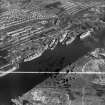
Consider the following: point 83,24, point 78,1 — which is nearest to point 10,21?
point 83,24

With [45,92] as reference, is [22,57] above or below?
above

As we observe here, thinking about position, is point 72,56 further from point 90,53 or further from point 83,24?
point 83,24

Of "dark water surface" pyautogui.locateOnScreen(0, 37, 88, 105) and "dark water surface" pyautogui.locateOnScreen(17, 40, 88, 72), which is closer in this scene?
"dark water surface" pyautogui.locateOnScreen(0, 37, 88, 105)

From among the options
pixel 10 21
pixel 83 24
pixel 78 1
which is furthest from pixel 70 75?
pixel 78 1

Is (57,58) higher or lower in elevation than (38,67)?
higher

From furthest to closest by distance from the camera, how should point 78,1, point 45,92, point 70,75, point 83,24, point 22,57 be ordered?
point 78,1 → point 83,24 → point 22,57 → point 70,75 → point 45,92

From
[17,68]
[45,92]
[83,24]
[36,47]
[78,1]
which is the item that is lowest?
[45,92]

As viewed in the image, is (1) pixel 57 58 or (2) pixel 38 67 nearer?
(2) pixel 38 67

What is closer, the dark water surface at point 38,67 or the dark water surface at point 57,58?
the dark water surface at point 38,67

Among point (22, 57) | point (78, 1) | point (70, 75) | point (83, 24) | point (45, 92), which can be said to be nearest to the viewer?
point (45, 92)

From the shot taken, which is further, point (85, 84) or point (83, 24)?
point (83, 24)
